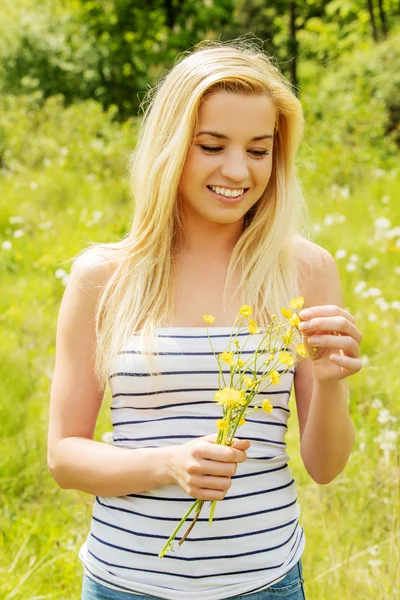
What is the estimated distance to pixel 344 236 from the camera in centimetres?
520

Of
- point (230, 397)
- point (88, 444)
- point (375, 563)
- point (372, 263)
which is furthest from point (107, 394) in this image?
point (372, 263)

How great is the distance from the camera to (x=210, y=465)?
1.21 metres

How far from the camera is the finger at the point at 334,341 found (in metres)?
1.32

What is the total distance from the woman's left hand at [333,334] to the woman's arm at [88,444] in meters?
0.23

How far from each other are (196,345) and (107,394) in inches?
61.4

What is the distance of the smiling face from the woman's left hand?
13.8 inches

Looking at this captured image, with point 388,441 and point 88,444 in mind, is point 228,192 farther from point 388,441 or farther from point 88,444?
point 388,441

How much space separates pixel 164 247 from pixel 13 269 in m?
3.30

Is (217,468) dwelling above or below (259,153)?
below

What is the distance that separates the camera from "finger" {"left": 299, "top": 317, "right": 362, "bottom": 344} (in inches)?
51.2

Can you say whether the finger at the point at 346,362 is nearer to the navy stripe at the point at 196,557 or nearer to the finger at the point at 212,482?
the finger at the point at 212,482

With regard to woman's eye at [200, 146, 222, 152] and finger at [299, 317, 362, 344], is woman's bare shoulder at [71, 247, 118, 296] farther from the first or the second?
finger at [299, 317, 362, 344]

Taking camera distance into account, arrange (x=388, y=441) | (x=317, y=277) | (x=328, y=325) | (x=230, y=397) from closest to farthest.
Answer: (x=230, y=397)
(x=328, y=325)
(x=317, y=277)
(x=388, y=441)

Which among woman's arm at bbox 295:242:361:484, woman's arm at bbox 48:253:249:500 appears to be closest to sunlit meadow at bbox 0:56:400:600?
woman's arm at bbox 295:242:361:484
